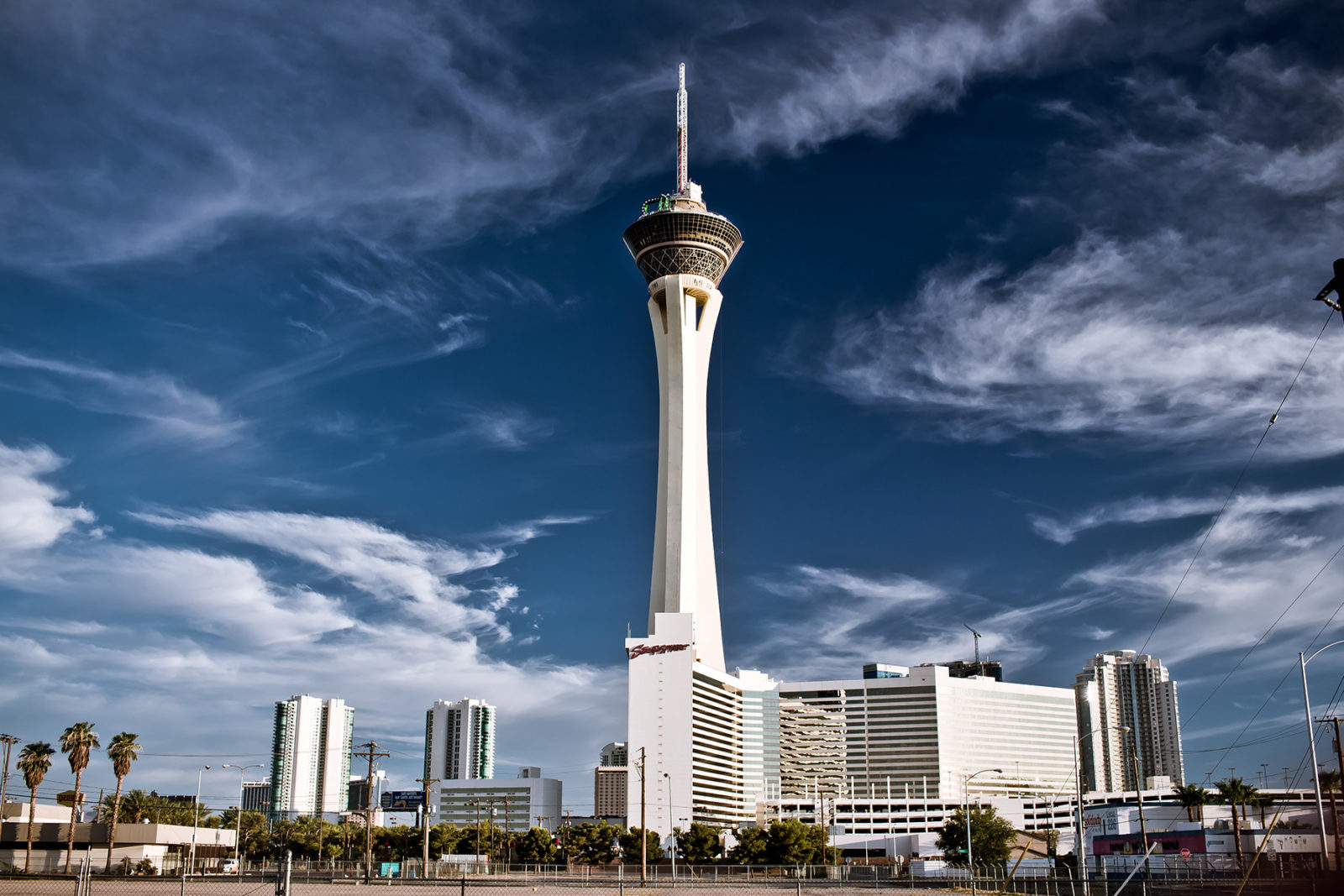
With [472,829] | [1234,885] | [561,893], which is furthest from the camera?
[472,829]

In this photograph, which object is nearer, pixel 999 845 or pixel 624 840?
pixel 999 845

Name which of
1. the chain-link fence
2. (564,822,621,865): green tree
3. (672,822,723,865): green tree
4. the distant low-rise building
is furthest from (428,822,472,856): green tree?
(672,822,723,865): green tree

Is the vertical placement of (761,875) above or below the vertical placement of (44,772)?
below

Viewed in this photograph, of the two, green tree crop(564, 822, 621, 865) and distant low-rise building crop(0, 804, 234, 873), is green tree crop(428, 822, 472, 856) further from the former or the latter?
distant low-rise building crop(0, 804, 234, 873)

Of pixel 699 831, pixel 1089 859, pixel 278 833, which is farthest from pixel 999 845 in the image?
pixel 278 833

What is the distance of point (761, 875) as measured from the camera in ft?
348

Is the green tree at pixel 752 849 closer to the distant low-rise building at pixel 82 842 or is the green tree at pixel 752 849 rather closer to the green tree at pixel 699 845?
the green tree at pixel 699 845

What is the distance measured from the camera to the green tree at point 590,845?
13938 cm

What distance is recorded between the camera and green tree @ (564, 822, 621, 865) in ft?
457

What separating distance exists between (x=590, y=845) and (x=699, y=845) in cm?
1680

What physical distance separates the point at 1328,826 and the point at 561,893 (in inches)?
3449

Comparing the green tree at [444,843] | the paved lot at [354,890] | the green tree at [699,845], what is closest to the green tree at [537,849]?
the green tree at [444,843]

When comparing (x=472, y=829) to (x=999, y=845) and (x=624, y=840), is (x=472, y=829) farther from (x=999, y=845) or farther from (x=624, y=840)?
(x=999, y=845)

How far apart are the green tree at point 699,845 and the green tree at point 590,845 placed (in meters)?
11.8
